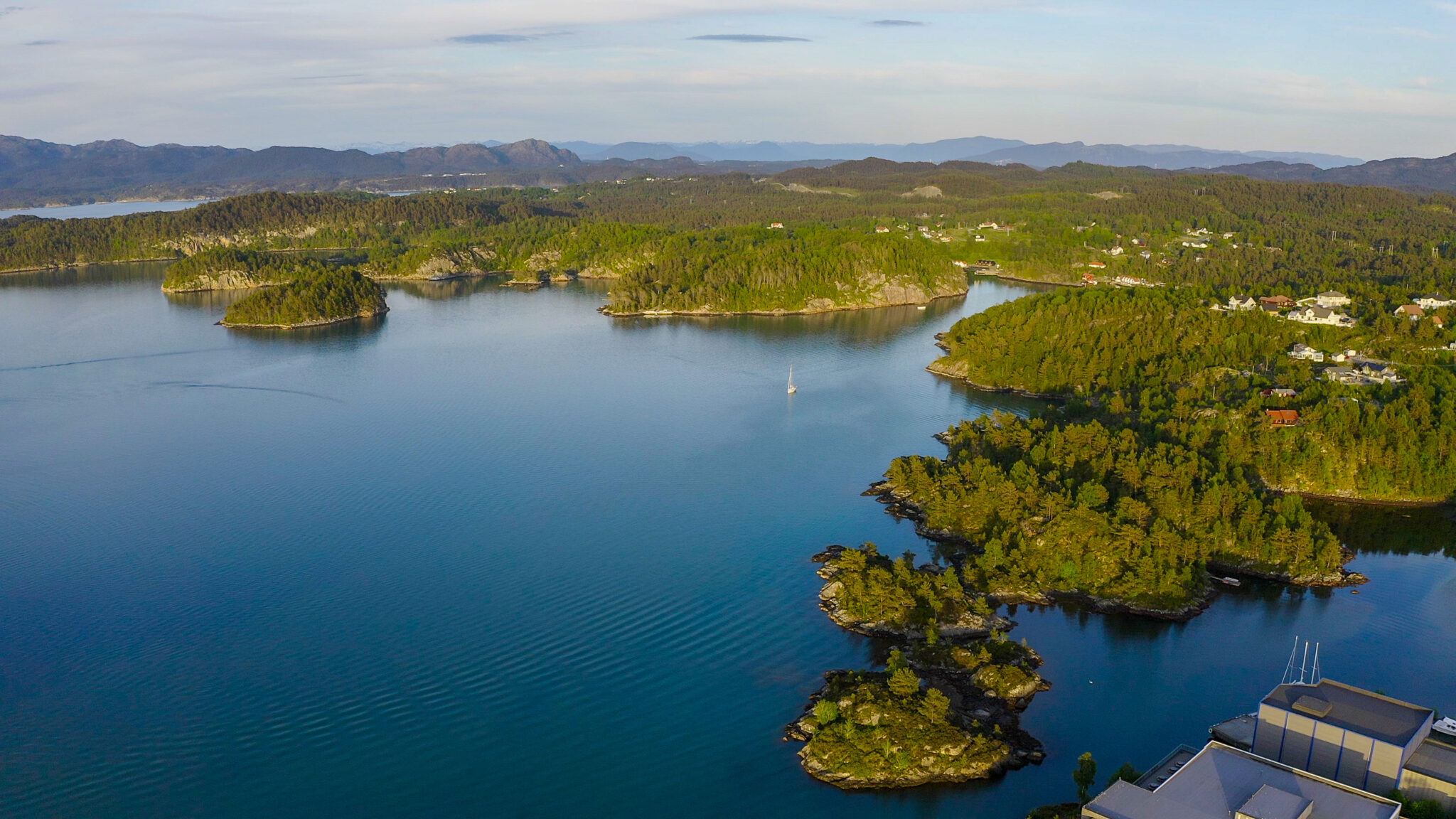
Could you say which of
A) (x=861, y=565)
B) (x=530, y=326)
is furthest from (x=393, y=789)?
(x=530, y=326)

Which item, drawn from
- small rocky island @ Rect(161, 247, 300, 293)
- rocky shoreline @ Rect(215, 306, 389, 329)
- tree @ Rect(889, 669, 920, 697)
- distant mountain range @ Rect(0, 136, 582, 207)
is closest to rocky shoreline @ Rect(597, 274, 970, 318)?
rocky shoreline @ Rect(215, 306, 389, 329)

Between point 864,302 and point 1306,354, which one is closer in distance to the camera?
point 1306,354

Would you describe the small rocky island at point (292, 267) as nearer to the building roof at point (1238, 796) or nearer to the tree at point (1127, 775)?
the tree at point (1127, 775)

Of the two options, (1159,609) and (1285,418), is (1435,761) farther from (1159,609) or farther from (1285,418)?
(1285,418)

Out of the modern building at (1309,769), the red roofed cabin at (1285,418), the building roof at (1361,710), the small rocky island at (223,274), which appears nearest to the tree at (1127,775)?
the modern building at (1309,769)

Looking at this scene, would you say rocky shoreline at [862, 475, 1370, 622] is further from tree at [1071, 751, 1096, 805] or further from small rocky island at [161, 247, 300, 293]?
small rocky island at [161, 247, 300, 293]

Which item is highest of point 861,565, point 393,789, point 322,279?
point 322,279

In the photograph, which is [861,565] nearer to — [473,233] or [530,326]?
[530,326]

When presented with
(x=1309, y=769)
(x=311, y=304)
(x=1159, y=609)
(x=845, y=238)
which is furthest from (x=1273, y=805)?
(x=845, y=238)
